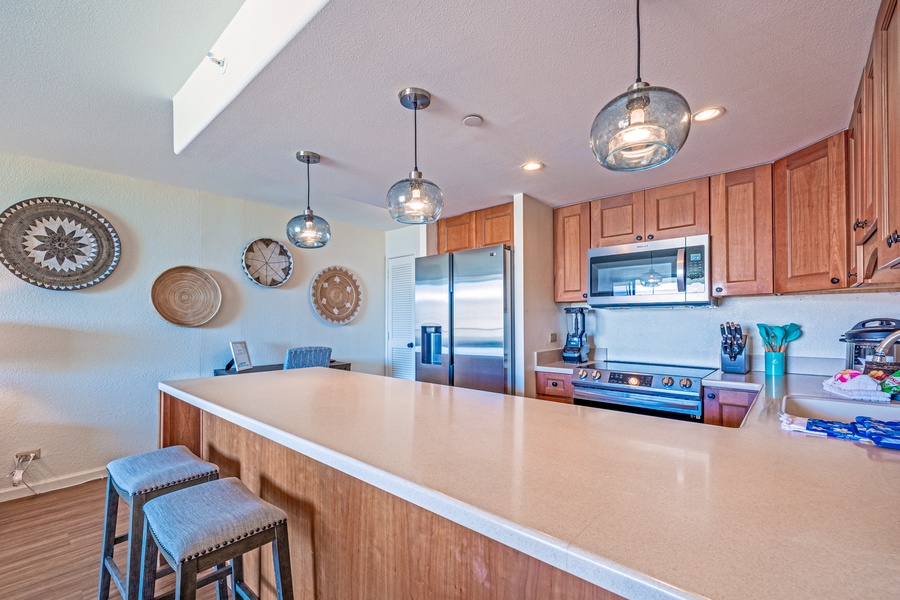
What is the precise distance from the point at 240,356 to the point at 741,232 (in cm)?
381

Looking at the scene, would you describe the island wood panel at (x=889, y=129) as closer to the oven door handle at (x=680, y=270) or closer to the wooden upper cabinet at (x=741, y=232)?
the wooden upper cabinet at (x=741, y=232)

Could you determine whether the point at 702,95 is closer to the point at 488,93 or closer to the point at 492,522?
the point at 488,93

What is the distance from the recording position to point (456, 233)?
355 cm

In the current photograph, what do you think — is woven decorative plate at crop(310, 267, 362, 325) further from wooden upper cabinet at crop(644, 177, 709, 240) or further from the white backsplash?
wooden upper cabinet at crop(644, 177, 709, 240)

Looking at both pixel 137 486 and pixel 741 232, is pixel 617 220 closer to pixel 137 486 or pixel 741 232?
pixel 741 232

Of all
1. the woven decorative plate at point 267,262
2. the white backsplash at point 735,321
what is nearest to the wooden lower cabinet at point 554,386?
the white backsplash at point 735,321

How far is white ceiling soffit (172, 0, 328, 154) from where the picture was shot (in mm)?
1286

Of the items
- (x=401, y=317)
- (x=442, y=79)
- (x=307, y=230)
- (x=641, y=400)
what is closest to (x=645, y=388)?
(x=641, y=400)

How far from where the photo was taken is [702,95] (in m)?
1.63

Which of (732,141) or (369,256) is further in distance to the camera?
(369,256)

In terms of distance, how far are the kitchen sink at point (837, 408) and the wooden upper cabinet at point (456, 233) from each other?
229 centimetres

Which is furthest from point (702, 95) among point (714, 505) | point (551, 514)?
point (551, 514)

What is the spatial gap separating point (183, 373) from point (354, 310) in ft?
5.83

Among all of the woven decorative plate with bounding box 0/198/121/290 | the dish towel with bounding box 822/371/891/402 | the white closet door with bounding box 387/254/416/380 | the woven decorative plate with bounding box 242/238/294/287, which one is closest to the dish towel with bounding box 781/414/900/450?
the dish towel with bounding box 822/371/891/402
